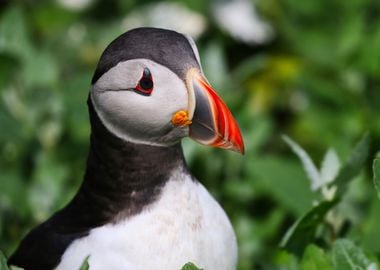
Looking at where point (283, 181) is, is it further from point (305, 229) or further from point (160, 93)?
point (160, 93)

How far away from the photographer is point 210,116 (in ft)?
8.97

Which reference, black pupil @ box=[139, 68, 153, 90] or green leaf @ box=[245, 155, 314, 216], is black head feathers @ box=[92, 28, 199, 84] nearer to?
black pupil @ box=[139, 68, 153, 90]

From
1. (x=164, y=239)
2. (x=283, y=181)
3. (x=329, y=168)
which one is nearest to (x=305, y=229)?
(x=329, y=168)

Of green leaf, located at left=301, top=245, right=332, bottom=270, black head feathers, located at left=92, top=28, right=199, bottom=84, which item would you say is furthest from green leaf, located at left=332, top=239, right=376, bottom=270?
black head feathers, located at left=92, top=28, right=199, bottom=84

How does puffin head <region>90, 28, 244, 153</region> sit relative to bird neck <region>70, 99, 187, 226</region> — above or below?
above

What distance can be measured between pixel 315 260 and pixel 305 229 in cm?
20

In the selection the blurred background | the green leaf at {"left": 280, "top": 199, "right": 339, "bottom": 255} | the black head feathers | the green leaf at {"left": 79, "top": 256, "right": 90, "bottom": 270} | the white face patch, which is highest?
the black head feathers

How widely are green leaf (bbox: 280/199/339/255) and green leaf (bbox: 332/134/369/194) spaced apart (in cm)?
5

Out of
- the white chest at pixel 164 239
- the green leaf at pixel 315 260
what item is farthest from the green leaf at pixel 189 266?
the green leaf at pixel 315 260

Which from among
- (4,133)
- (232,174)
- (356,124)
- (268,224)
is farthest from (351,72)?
(4,133)

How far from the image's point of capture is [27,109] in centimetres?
428

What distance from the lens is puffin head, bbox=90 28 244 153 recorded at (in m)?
2.73

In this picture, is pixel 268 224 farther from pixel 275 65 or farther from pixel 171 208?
pixel 275 65

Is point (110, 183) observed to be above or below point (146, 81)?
below
